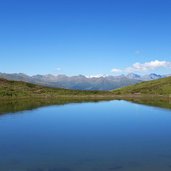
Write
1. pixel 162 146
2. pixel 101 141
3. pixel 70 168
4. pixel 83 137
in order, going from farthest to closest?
pixel 83 137 < pixel 101 141 < pixel 162 146 < pixel 70 168

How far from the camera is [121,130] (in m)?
61.9

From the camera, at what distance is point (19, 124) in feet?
231

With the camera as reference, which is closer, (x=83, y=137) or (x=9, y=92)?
(x=83, y=137)

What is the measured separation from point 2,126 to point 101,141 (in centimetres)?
2511

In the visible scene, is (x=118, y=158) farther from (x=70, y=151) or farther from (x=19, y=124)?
(x=19, y=124)

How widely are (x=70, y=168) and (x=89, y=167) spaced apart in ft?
6.63

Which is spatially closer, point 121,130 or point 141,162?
point 141,162

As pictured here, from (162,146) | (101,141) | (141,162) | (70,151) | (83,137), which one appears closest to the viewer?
(141,162)

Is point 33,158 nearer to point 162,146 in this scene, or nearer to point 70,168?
point 70,168

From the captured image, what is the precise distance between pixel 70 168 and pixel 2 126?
35631 mm

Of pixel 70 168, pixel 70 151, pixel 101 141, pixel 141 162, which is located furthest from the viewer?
pixel 101 141

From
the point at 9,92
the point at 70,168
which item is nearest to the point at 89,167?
the point at 70,168

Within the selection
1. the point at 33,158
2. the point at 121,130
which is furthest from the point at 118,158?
the point at 121,130

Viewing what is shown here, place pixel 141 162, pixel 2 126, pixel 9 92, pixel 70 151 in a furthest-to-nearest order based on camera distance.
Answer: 1. pixel 9 92
2. pixel 2 126
3. pixel 70 151
4. pixel 141 162
